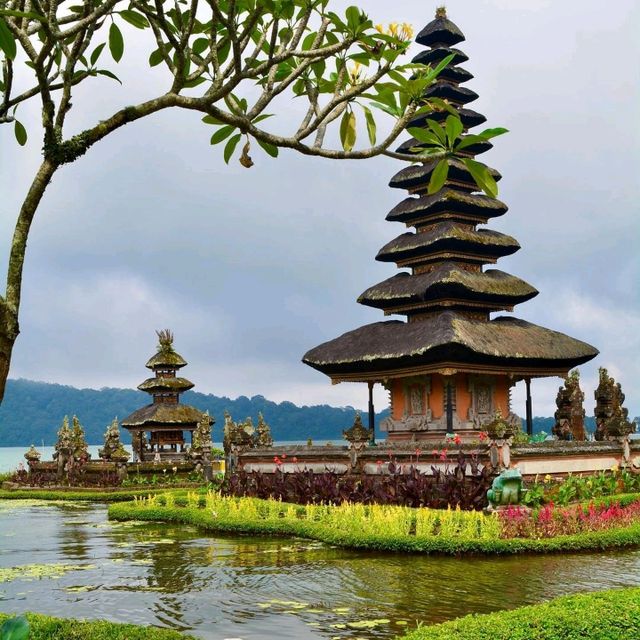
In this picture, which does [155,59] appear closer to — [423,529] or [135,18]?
[135,18]

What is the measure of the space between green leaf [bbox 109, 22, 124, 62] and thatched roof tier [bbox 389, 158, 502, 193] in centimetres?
2534

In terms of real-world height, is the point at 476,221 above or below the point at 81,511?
above

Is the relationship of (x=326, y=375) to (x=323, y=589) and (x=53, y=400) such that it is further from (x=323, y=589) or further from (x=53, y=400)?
(x=53, y=400)

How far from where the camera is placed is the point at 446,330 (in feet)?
88.7

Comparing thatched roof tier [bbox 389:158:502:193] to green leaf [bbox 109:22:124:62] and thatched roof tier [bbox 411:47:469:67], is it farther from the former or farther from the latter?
green leaf [bbox 109:22:124:62]

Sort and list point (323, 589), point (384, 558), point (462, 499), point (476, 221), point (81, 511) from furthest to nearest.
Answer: point (476, 221), point (81, 511), point (462, 499), point (384, 558), point (323, 589)

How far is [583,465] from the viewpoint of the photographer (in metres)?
23.8

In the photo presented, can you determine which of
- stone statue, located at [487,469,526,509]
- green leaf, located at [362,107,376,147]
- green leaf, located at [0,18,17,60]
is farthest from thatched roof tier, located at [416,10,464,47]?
A: green leaf, located at [0,18,17,60]

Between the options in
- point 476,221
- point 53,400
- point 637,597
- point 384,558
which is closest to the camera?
point 637,597

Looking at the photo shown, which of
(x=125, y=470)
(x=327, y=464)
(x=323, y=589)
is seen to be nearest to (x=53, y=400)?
(x=125, y=470)

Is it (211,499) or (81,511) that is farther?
(81,511)

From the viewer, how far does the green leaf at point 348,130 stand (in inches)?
288

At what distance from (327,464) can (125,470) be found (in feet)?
42.3

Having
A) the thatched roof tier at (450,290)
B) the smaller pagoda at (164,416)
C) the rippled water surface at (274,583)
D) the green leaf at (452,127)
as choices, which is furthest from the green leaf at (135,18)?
the smaller pagoda at (164,416)
